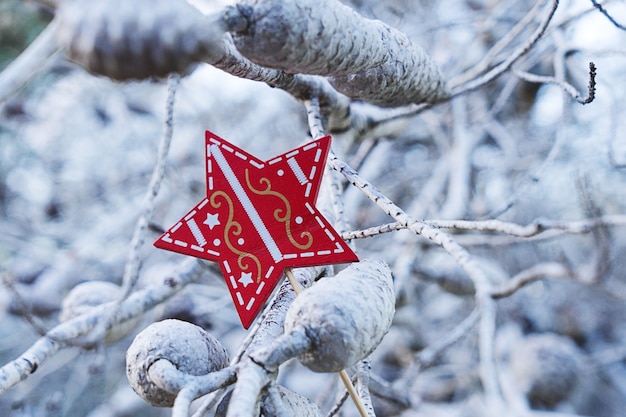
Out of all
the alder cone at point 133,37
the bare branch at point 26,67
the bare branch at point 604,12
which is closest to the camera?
the alder cone at point 133,37

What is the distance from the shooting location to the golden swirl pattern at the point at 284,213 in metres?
0.49

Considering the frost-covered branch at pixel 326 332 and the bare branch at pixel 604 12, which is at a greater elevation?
the bare branch at pixel 604 12

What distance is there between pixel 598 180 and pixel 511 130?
35 centimetres

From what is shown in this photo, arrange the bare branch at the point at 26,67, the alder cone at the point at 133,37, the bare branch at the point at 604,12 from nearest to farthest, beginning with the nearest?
the alder cone at the point at 133,37 → the bare branch at the point at 26,67 → the bare branch at the point at 604,12

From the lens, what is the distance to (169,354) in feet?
1.38

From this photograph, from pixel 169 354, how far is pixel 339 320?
139 millimetres

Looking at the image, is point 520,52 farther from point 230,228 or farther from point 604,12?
point 230,228

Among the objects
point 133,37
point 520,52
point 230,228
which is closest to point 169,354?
point 230,228

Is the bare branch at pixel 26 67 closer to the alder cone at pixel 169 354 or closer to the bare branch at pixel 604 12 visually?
the alder cone at pixel 169 354

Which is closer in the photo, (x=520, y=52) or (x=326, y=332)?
(x=326, y=332)

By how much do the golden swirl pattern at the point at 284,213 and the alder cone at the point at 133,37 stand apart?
0.64 feet

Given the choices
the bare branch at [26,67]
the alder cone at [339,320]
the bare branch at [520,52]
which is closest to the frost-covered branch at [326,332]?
the alder cone at [339,320]

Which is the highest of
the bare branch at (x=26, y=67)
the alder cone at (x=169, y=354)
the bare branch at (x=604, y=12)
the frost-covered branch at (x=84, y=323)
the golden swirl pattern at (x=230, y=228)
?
the bare branch at (x=604, y=12)

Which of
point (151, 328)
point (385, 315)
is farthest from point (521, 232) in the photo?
point (151, 328)
